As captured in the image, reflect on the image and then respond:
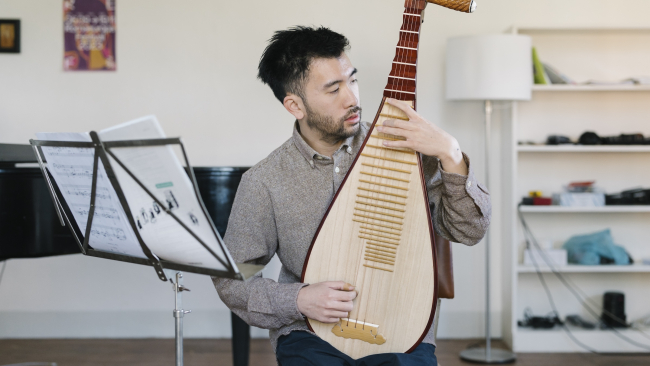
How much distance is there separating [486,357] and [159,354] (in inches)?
63.1

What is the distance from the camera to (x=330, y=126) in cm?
150

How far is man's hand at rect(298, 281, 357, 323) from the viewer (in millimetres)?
1267

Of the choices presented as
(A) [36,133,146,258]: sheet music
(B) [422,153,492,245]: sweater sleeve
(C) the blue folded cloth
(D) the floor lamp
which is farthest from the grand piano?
(C) the blue folded cloth

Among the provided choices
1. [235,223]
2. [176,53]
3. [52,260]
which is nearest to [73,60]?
[176,53]

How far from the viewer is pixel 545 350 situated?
299cm

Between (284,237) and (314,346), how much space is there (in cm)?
29

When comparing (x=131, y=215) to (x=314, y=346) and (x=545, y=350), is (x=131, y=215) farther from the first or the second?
(x=545, y=350)

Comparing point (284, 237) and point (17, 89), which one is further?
point (17, 89)

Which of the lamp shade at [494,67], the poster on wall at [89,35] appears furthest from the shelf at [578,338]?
the poster on wall at [89,35]

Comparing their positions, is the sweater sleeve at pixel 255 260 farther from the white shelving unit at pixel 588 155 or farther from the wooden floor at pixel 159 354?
the white shelving unit at pixel 588 155

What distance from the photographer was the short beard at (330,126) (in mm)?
1486

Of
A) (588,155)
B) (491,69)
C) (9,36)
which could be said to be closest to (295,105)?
(491,69)

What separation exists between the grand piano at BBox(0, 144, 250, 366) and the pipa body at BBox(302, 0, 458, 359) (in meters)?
1.06

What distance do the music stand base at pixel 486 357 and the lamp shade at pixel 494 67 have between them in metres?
1.24
